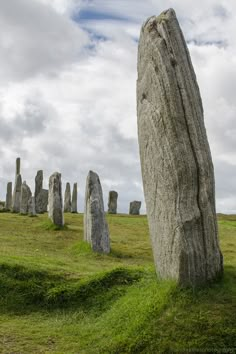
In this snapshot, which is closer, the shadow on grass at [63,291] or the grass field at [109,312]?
the grass field at [109,312]

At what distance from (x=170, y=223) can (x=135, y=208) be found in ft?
116

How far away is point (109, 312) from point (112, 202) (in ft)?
111

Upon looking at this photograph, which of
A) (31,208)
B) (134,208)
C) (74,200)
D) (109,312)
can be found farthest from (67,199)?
(109,312)

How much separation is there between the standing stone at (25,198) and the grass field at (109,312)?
21.8m

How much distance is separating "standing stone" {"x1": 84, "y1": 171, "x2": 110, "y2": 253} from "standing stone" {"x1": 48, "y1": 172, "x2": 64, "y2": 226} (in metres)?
5.39

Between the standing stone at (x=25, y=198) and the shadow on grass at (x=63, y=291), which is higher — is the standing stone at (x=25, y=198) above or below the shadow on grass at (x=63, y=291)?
above

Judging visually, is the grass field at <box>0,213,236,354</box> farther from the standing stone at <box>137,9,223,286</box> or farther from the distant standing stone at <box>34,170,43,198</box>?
the distant standing stone at <box>34,170,43,198</box>

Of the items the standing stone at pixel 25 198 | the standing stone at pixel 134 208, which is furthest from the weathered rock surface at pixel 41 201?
the standing stone at pixel 134 208

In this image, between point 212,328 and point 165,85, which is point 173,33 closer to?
point 165,85

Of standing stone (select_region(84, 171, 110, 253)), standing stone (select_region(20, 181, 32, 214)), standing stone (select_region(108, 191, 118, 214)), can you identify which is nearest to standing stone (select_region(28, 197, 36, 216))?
standing stone (select_region(20, 181, 32, 214))

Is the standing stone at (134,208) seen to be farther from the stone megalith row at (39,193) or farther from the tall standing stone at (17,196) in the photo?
the tall standing stone at (17,196)

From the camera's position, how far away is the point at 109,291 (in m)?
11.0

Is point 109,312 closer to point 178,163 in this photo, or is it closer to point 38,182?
point 178,163

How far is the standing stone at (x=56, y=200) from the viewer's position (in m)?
26.2
